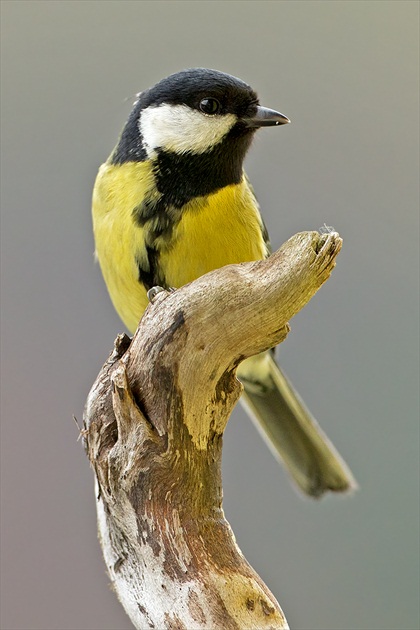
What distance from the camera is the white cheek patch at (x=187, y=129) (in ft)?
4.25

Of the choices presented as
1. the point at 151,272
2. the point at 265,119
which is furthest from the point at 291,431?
the point at 265,119

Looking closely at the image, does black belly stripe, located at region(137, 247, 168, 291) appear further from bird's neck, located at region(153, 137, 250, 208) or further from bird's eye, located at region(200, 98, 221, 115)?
bird's eye, located at region(200, 98, 221, 115)

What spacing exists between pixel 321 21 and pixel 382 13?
17 centimetres

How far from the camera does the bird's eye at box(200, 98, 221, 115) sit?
→ 129cm

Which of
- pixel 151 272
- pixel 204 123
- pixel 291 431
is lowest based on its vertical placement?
pixel 291 431

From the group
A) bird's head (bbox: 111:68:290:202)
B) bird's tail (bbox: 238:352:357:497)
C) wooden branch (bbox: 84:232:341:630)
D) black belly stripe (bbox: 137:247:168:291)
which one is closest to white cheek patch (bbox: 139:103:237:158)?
bird's head (bbox: 111:68:290:202)

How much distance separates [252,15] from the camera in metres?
2.29

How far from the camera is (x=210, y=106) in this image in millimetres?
1292

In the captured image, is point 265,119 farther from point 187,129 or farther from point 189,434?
point 189,434

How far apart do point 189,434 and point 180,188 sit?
416mm

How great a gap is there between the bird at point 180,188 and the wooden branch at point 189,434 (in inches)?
8.3

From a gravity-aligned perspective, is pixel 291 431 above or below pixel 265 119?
below

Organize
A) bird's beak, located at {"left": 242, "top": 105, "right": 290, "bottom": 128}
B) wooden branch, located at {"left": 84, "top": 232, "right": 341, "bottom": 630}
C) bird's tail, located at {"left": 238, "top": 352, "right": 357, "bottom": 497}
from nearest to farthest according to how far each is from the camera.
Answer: wooden branch, located at {"left": 84, "top": 232, "right": 341, "bottom": 630}
bird's beak, located at {"left": 242, "top": 105, "right": 290, "bottom": 128}
bird's tail, located at {"left": 238, "top": 352, "right": 357, "bottom": 497}

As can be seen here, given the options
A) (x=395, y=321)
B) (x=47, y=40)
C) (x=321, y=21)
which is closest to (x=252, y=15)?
(x=321, y=21)
